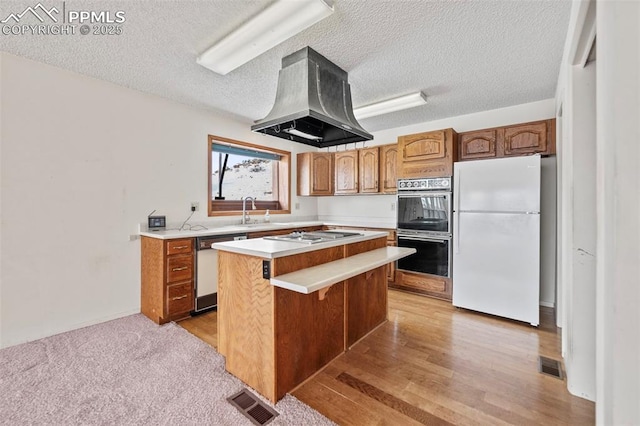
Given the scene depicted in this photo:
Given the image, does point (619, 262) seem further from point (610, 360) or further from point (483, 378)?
point (483, 378)

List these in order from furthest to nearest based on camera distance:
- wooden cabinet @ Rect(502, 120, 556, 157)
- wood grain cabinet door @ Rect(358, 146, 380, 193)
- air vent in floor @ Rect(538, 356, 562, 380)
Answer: wood grain cabinet door @ Rect(358, 146, 380, 193), wooden cabinet @ Rect(502, 120, 556, 157), air vent in floor @ Rect(538, 356, 562, 380)

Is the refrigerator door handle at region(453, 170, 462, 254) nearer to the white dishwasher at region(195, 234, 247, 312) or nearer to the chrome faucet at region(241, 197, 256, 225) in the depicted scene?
the white dishwasher at region(195, 234, 247, 312)

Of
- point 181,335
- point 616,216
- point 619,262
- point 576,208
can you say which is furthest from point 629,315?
point 181,335

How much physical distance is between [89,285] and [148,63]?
2276 mm

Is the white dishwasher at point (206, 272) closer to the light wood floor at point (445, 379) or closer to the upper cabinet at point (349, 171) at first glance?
the light wood floor at point (445, 379)

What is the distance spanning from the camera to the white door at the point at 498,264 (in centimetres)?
287

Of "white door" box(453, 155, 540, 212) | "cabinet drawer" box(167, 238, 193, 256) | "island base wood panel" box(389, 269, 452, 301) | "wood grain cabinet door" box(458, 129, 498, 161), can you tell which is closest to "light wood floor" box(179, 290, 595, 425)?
"island base wood panel" box(389, 269, 452, 301)

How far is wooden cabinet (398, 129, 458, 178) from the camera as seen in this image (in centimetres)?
353

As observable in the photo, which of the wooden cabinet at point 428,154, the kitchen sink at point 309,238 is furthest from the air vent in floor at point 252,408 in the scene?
the wooden cabinet at point 428,154

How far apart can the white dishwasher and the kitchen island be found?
1096 millimetres

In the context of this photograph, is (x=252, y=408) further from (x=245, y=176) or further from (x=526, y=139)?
(x=526, y=139)

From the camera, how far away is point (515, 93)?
10.5 feet

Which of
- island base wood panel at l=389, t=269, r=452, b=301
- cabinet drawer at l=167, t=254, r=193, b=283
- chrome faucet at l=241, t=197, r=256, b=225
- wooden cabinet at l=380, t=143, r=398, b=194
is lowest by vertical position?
island base wood panel at l=389, t=269, r=452, b=301

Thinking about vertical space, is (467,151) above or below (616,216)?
above
